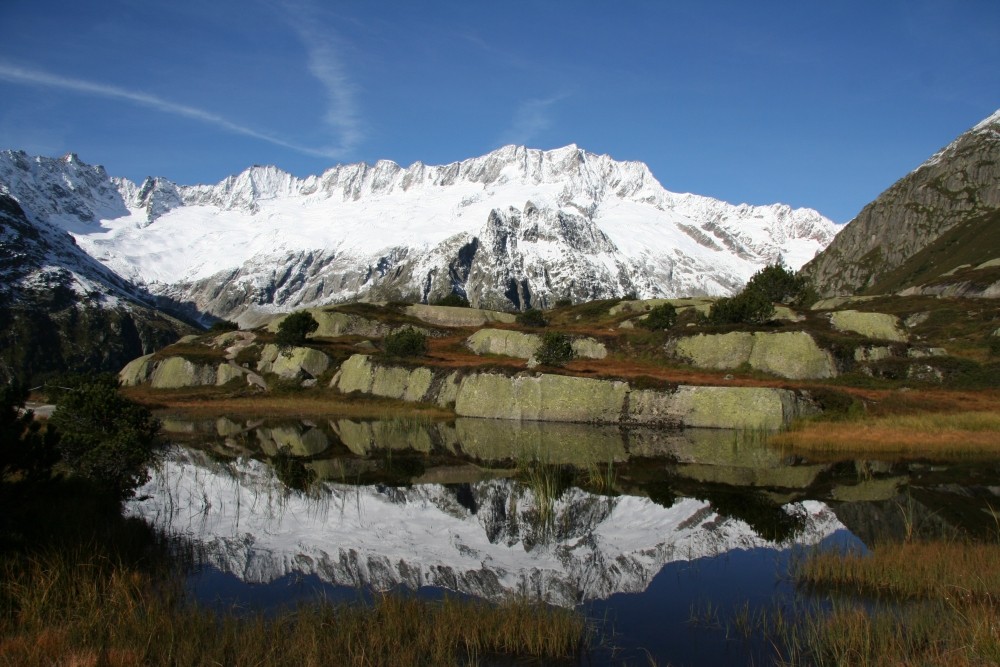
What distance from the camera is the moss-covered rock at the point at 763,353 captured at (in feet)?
205

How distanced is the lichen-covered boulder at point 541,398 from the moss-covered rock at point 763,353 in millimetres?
18182

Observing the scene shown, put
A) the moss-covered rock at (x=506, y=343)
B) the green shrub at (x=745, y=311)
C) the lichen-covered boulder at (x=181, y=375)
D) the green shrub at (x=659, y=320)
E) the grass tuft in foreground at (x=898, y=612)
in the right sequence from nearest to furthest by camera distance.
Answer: the grass tuft in foreground at (x=898, y=612), the green shrub at (x=745, y=311), the lichen-covered boulder at (x=181, y=375), the green shrub at (x=659, y=320), the moss-covered rock at (x=506, y=343)

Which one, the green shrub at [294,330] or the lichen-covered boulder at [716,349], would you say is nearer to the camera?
the lichen-covered boulder at [716,349]

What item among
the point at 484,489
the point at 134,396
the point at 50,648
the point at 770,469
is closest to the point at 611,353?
the point at 770,469

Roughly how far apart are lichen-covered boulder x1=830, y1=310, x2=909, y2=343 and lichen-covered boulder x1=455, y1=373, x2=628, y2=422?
37368mm

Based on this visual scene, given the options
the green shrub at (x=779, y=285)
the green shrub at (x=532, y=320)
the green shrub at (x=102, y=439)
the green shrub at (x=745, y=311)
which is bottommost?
the green shrub at (x=102, y=439)

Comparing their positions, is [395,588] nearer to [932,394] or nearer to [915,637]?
[915,637]

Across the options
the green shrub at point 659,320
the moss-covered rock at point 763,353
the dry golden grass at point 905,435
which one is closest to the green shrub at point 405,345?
the moss-covered rock at point 763,353

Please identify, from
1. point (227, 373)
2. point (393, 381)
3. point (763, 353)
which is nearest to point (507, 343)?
point (393, 381)

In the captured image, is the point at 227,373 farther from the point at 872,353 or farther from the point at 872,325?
the point at 872,325

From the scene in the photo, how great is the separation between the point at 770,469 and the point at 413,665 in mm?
27974

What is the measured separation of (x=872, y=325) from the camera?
74688 mm

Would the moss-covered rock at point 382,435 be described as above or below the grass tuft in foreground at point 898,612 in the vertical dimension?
above

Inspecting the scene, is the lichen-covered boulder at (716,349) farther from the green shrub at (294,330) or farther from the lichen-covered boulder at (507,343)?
the green shrub at (294,330)
